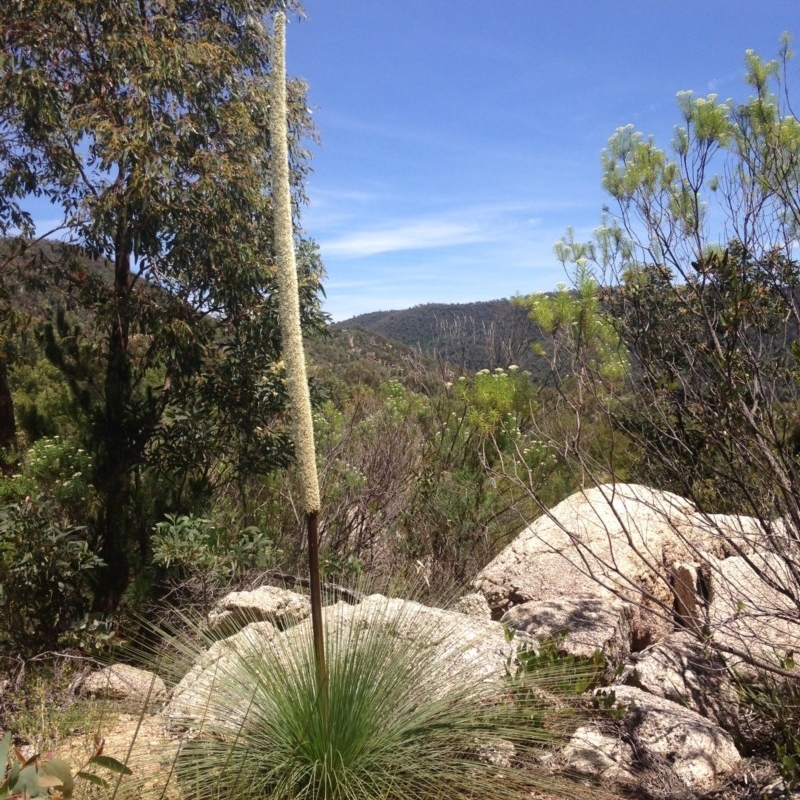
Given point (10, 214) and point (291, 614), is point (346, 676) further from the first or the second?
point (10, 214)

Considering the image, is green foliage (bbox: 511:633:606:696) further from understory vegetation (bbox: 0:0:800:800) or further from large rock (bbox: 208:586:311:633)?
large rock (bbox: 208:586:311:633)

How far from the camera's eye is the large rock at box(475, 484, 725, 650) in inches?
178

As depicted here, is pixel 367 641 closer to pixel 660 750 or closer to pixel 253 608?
pixel 660 750

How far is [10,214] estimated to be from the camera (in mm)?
6559

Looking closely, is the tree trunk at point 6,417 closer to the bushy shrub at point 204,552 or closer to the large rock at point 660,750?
the bushy shrub at point 204,552

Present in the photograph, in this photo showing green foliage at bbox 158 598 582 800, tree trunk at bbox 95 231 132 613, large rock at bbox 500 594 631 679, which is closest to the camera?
green foliage at bbox 158 598 582 800

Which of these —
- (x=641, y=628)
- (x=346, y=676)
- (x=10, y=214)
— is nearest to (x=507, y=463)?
(x=641, y=628)

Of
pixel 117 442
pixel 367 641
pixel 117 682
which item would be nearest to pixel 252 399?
pixel 117 442

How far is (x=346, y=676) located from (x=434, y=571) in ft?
12.2

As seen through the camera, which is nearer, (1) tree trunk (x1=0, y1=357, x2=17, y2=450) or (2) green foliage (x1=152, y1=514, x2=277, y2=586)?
(2) green foliage (x1=152, y1=514, x2=277, y2=586)

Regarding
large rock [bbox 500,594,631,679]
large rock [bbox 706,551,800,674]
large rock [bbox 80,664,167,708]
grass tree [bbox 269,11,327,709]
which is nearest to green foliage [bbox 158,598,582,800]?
large rock [bbox 500,594,631,679]

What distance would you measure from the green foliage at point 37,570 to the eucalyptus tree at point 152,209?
0.57 m

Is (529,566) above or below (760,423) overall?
below

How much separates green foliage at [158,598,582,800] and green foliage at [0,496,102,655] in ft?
8.57
